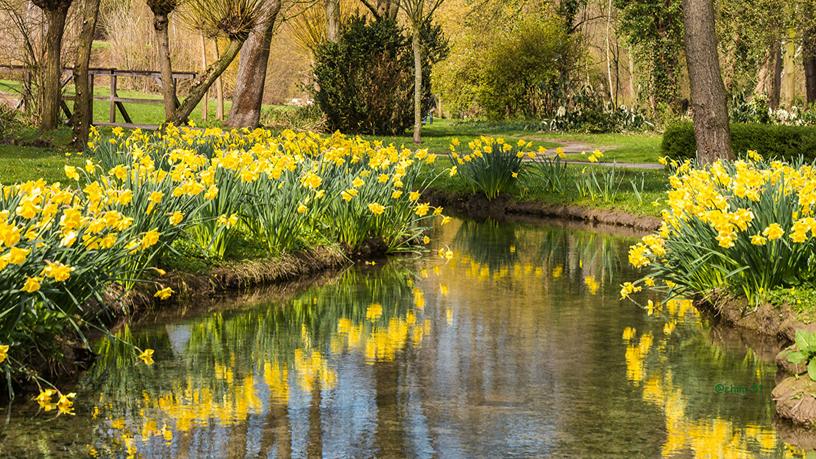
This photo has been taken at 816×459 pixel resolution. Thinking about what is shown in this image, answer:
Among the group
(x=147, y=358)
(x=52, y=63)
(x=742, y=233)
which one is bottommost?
(x=147, y=358)

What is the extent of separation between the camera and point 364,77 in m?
32.5

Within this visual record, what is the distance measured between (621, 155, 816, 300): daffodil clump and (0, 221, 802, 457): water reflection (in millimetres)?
438

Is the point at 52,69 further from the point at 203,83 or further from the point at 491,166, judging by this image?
the point at 491,166

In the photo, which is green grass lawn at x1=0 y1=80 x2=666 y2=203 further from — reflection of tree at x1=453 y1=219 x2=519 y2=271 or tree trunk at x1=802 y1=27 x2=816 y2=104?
tree trunk at x1=802 y1=27 x2=816 y2=104

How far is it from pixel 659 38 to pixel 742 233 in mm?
25695

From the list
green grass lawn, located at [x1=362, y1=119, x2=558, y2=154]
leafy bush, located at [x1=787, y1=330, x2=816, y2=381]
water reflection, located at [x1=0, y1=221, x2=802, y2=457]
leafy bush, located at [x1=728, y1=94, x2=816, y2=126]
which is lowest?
water reflection, located at [x1=0, y1=221, x2=802, y2=457]

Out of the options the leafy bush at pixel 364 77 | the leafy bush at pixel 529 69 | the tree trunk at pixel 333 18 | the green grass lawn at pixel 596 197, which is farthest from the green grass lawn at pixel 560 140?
the green grass lawn at pixel 596 197

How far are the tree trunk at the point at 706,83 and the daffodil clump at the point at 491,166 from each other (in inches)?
121

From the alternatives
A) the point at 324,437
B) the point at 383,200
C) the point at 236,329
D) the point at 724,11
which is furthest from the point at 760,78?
the point at 324,437

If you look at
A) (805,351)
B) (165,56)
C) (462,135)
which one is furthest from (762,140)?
(805,351)

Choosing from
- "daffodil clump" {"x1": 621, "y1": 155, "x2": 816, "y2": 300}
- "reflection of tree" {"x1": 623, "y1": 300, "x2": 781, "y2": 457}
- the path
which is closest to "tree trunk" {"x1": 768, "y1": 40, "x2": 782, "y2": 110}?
the path

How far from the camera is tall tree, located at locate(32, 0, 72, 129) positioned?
25734 millimetres

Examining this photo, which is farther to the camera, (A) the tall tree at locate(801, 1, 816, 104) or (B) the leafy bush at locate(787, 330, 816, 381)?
(A) the tall tree at locate(801, 1, 816, 104)

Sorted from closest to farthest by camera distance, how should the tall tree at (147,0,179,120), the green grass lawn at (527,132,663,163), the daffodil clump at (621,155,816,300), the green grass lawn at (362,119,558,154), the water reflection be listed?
the water reflection, the daffodil clump at (621,155,816,300), the tall tree at (147,0,179,120), the green grass lawn at (527,132,663,163), the green grass lawn at (362,119,558,154)
